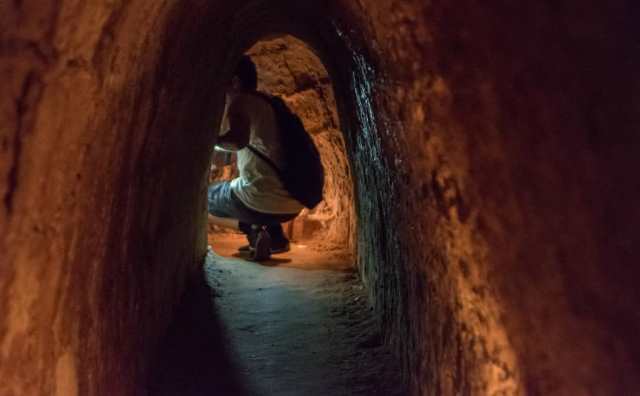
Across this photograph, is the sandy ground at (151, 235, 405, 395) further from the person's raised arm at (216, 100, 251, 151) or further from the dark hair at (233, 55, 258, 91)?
the dark hair at (233, 55, 258, 91)

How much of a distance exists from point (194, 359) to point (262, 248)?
2316 mm

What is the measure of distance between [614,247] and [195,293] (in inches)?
110

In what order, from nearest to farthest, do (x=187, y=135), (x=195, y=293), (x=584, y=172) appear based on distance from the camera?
(x=584, y=172) < (x=187, y=135) < (x=195, y=293)


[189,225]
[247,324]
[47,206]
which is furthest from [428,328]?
[189,225]

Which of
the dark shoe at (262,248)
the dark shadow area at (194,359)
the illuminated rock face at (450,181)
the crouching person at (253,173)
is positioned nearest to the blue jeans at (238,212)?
the crouching person at (253,173)

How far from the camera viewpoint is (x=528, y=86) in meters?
1.46

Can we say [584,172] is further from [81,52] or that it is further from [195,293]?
[195,293]

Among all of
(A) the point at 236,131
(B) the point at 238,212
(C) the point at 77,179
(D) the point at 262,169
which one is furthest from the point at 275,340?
(B) the point at 238,212

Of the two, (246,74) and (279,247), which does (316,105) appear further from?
(279,247)

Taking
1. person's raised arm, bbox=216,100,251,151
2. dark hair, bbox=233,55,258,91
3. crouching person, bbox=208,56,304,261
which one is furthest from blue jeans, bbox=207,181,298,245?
dark hair, bbox=233,55,258,91

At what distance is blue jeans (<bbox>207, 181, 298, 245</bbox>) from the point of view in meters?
5.14

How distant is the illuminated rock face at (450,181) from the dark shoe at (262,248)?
10.4ft

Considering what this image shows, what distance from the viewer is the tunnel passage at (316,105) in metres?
5.60

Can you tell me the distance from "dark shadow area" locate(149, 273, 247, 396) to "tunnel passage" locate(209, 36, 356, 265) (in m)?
2.21
